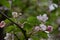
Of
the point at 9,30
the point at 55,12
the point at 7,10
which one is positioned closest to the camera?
the point at 9,30

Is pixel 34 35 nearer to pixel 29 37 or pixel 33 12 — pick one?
pixel 29 37

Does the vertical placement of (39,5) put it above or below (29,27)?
below

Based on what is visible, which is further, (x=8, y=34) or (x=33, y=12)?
(x=33, y=12)

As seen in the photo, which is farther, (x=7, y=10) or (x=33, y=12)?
(x=33, y=12)

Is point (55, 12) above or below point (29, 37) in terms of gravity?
below

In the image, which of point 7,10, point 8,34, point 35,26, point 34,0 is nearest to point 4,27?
point 8,34

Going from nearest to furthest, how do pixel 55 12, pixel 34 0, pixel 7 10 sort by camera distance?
pixel 7 10 < pixel 55 12 < pixel 34 0

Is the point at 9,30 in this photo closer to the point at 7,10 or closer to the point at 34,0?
the point at 7,10

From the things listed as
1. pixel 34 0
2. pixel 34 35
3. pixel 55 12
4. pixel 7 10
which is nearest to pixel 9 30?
pixel 34 35

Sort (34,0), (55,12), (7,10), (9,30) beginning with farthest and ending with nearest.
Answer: (34,0), (55,12), (7,10), (9,30)
